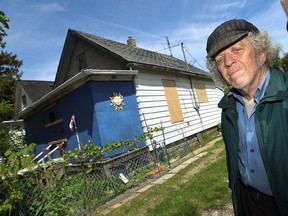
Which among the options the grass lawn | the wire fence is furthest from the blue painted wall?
the grass lawn

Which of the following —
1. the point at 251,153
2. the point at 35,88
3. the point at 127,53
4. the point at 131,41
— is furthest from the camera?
the point at 35,88

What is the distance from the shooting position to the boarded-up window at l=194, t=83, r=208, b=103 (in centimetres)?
1691

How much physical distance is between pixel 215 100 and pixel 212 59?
17633 millimetres

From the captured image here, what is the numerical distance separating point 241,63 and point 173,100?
11.4 meters

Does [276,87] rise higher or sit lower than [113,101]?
lower

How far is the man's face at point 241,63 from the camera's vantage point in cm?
228

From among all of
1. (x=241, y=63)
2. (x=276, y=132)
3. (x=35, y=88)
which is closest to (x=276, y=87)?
(x=276, y=132)

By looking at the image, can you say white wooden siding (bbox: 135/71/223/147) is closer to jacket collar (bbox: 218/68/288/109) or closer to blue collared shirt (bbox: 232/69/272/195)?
blue collared shirt (bbox: 232/69/272/195)

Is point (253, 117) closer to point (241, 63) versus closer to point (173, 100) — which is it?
point (241, 63)

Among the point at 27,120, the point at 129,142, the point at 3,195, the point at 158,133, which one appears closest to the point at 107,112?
the point at 129,142

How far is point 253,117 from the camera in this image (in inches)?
86.6

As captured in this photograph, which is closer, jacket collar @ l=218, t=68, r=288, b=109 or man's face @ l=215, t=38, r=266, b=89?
jacket collar @ l=218, t=68, r=288, b=109

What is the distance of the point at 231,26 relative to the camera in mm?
2344

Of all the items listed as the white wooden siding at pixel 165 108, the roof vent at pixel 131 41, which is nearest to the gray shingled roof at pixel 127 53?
the white wooden siding at pixel 165 108
